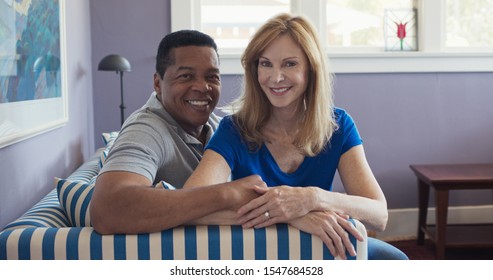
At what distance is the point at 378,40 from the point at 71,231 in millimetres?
2862

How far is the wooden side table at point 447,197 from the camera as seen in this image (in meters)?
3.07

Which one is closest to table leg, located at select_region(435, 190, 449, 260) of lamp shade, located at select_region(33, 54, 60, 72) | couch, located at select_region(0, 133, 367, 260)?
couch, located at select_region(0, 133, 367, 260)

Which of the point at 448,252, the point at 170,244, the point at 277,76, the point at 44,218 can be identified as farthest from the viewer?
the point at 448,252

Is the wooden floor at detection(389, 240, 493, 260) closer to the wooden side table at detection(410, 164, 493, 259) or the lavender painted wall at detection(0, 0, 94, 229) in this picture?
the wooden side table at detection(410, 164, 493, 259)

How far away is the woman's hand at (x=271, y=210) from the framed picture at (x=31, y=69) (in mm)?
720

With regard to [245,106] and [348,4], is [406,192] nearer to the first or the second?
[348,4]

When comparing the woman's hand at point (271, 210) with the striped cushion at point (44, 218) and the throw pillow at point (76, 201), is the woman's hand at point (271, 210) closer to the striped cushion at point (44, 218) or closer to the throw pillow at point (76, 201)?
the throw pillow at point (76, 201)

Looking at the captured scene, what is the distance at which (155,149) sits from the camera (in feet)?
4.79

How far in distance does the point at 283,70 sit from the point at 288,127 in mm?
194

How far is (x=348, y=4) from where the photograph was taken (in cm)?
365

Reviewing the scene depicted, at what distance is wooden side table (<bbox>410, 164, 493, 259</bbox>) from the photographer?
121 inches

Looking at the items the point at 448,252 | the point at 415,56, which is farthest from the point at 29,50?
the point at 448,252

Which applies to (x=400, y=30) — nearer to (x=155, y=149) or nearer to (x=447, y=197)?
(x=447, y=197)

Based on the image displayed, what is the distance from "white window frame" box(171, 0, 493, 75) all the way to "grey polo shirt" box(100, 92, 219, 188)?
1859 mm
